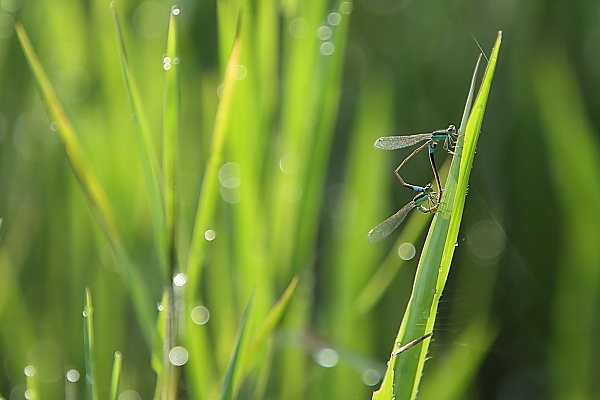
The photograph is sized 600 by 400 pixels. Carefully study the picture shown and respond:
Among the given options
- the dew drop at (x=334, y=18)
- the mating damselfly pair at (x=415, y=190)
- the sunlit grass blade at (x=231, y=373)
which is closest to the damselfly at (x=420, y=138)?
the mating damselfly pair at (x=415, y=190)

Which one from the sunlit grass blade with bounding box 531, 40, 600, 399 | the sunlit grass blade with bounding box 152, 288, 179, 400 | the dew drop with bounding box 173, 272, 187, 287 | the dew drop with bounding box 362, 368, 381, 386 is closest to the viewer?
the sunlit grass blade with bounding box 152, 288, 179, 400

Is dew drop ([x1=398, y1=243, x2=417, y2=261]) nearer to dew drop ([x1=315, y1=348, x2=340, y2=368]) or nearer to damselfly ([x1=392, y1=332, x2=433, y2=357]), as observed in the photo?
dew drop ([x1=315, y1=348, x2=340, y2=368])

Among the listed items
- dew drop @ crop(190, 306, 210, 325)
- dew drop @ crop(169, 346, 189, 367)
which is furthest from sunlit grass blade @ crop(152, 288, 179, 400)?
dew drop @ crop(190, 306, 210, 325)

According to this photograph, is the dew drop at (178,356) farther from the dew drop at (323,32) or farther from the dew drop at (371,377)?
the dew drop at (323,32)

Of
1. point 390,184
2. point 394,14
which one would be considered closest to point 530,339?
point 390,184

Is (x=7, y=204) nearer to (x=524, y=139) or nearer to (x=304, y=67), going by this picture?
(x=304, y=67)
